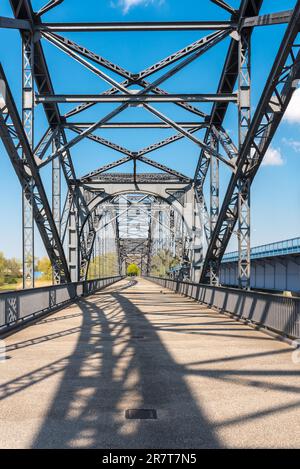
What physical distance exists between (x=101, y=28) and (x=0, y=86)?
15.7ft

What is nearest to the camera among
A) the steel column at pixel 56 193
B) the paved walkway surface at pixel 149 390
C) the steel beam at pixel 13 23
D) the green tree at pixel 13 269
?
the paved walkway surface at pixel 149 390

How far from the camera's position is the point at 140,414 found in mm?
5934

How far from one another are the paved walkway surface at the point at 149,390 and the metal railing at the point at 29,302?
64 cm

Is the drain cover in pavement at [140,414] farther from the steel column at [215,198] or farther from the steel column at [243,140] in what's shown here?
the steel column at [215,198]

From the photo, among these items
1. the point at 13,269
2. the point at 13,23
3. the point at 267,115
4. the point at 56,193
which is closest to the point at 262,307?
the point at 267,115

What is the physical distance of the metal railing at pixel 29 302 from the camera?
525 inches

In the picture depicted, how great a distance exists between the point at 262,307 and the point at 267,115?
6.35 m

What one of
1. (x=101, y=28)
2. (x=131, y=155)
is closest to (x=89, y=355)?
(x=101, y=28)

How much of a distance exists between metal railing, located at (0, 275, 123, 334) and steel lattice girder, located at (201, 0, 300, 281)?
7510mm

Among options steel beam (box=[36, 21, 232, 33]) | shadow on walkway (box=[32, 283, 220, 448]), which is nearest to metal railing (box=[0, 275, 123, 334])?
shadow on walkway (box=[32, 283, 220, 448])

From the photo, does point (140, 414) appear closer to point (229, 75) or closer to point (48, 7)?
point (48, 7)

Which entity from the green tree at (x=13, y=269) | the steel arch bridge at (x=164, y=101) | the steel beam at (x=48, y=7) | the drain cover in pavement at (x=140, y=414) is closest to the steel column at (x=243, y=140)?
the steel arch bridge at (x=164, y=101)
